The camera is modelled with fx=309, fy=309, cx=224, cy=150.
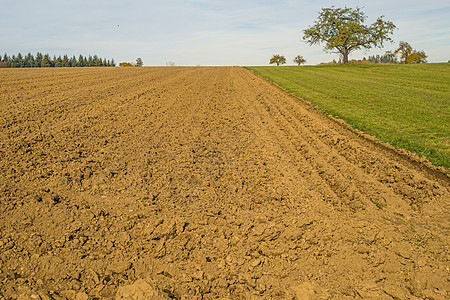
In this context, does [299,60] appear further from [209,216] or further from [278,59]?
[209,216]

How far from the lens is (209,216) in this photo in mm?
4168

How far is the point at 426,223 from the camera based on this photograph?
4355 millimetres

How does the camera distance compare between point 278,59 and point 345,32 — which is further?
point 278,59

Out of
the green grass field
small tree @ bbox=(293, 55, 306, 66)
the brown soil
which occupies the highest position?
small tree @ bbox=(293, 55, 306, 66)

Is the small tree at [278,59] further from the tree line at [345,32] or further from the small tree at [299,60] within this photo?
the tree line at [345,32]

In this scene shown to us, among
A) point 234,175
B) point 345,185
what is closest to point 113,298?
point 234,175

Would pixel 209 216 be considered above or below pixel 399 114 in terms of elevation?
below

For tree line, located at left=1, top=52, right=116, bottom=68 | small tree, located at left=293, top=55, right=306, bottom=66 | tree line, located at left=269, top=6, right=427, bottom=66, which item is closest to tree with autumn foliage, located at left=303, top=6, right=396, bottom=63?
tree line, located at left=269, top=6, right=427, bottom=66

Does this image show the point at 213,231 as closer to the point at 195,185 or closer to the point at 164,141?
the point at 195,185

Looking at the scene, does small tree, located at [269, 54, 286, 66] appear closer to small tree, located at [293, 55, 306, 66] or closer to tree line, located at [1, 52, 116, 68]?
small tree, located at [293, 55, 306, 66]

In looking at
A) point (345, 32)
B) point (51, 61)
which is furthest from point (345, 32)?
point (51, 61)

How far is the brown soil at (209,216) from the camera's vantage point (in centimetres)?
307

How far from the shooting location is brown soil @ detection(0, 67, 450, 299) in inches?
121

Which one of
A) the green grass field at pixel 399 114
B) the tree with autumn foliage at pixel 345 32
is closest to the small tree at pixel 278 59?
the tree with autumn foliage at pixel 345 32
